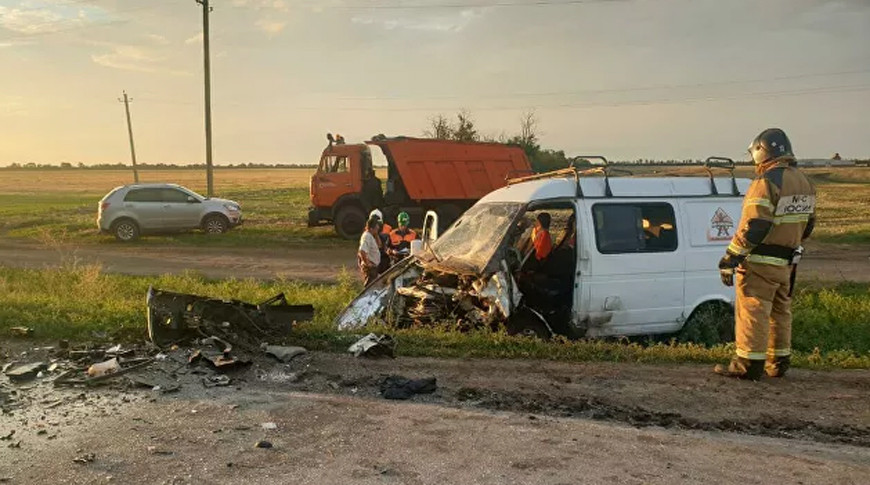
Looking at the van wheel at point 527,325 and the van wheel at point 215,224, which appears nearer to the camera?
the van wheel at point 527,325

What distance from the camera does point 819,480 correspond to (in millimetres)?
3520

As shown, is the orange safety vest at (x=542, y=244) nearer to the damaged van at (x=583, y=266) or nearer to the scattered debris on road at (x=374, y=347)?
the damaged van at (x=583, y=266)

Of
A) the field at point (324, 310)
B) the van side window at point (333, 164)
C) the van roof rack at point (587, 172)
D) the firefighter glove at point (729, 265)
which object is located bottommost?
the field at point (324, 310)

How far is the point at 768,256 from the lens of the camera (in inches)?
215

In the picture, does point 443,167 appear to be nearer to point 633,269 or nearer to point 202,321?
point 633,269

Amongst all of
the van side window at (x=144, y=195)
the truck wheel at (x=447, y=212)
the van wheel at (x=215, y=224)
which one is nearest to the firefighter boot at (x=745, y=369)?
the truck wheel at (x=447, y=212)

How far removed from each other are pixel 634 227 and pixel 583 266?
760 mm

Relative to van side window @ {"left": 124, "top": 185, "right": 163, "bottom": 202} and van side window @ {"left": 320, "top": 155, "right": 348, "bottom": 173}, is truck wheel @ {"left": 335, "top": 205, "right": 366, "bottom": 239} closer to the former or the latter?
van side window @ {"left": 320, "top": 155, "right": 348, "bottom": 173}

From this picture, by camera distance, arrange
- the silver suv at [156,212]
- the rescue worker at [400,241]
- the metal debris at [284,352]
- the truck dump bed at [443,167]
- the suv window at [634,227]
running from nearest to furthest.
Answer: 1. the metal debris at [284,352]
2. the suv window at [634,227]
3. the rescue worker at [400,241]
4. the truck dump bed at [443,167]
5. the silver suv at [156,212]

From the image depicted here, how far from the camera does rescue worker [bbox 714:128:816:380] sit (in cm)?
532

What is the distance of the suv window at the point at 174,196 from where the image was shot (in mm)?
20708

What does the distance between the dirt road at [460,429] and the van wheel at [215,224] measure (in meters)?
16.7

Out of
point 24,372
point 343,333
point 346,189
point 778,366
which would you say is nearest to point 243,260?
point 346,189

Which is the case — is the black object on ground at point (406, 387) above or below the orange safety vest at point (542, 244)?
below
